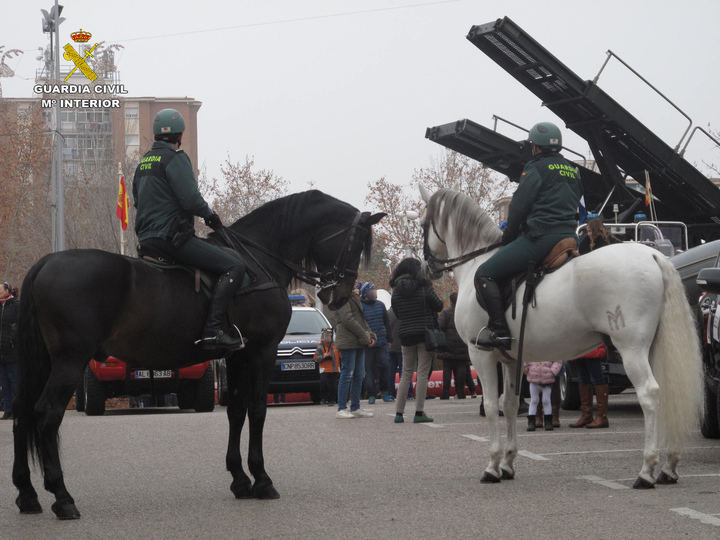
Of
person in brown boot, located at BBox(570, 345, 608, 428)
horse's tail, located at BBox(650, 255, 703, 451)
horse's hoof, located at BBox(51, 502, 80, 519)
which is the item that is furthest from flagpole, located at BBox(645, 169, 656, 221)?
horse's hoof, located at BBox(51, 502, 80, 519)

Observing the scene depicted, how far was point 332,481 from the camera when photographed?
866cm

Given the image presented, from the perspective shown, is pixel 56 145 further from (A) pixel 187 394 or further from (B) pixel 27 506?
(B) pixel 27 506

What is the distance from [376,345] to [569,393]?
5868 mm

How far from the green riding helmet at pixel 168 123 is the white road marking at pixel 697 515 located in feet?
14.3

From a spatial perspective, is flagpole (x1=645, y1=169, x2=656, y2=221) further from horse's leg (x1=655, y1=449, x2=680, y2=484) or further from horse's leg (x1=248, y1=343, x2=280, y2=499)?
horse's leg (x1=248, y1=343, x2=280, y2=499)

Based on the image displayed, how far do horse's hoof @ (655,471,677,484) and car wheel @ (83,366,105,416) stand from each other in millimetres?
→ 11651

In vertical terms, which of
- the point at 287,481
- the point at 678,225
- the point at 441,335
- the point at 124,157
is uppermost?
the point at 124,157

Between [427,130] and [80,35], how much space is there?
25.0 meters

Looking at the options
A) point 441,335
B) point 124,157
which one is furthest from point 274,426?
point 124,157

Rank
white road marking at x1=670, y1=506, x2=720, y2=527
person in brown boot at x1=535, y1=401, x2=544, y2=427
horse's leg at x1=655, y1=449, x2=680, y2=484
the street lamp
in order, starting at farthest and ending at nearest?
the street lamp → person in brown boot at x1=535, y1=401, x2=544, y2=427 → horse's leg at x1=655, y1=449, x2=680, y2=484 → white road marking at x1=670, y1=506, x2=720, y2=527

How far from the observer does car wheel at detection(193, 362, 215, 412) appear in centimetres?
1825

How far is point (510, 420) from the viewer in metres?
8.96

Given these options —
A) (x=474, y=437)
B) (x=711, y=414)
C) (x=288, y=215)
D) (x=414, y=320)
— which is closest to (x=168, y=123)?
(x=288, y=215)

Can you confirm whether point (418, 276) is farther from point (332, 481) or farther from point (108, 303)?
point (108, 303)
